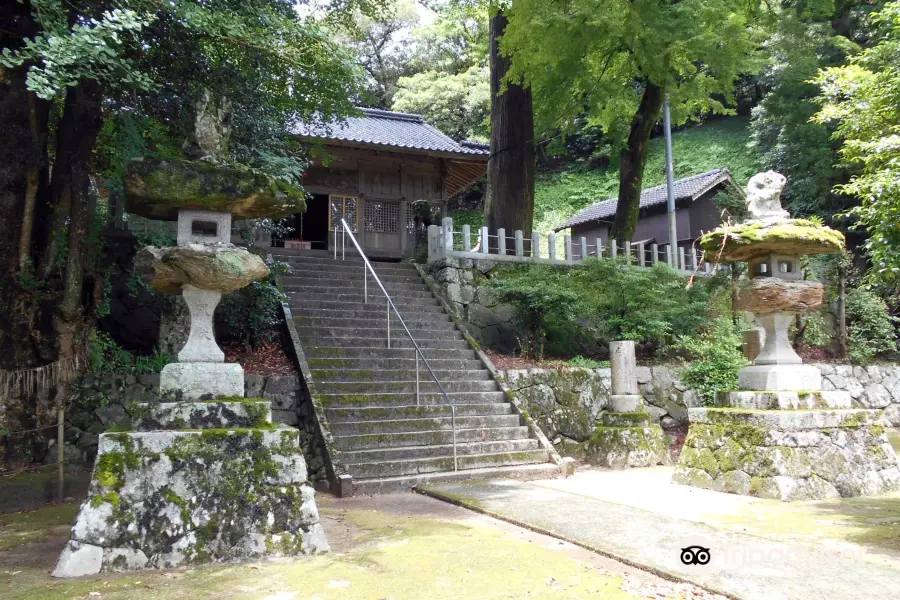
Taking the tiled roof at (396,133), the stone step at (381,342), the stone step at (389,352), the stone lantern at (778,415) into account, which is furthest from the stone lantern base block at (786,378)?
the tiled roof at (396,133)

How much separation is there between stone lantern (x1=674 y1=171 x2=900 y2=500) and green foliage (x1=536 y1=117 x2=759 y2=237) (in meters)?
20.7

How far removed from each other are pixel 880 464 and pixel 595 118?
1005 centimetres

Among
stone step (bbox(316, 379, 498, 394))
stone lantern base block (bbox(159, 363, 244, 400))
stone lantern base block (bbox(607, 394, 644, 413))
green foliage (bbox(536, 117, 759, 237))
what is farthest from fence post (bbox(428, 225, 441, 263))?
green foliage (bbox(536, 117, 759, 237))

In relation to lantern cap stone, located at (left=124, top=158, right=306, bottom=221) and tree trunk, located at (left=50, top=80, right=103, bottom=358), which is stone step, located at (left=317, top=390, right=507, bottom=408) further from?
lantern cap stone, located at (left=124, top=158, right=306, bottom=221)

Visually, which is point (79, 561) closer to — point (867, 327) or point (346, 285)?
point (346, 285)

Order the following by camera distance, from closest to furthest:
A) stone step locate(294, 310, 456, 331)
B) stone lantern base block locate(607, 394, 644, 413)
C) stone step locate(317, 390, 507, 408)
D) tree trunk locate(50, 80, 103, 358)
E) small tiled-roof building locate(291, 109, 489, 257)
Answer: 1. tree trunk locate(50, 80, 103, 358)
2. stone step locate(317, 390, 507, 408)
3. stone lantern base block locate(607, 394, 644, 413)
4. stone step locate(294, 310, 456, 331)
5. small tiled-roof building locate(291, 109, 489, 257)

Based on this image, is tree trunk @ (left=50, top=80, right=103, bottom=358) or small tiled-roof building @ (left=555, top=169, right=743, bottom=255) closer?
tree trunk @ (left=50, top=80, right=103, bottom=358)

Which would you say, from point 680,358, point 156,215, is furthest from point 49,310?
point 680,358

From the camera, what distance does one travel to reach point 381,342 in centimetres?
972

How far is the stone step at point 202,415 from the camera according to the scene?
4355 mm

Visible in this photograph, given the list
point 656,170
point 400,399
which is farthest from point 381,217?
point 656,170

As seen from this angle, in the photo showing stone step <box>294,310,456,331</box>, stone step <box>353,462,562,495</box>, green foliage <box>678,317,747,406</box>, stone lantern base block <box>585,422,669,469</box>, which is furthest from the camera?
green foliage <box>678,317,747,406</box>

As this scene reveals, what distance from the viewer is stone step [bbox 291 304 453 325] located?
1001 cm

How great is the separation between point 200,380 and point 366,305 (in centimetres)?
613
